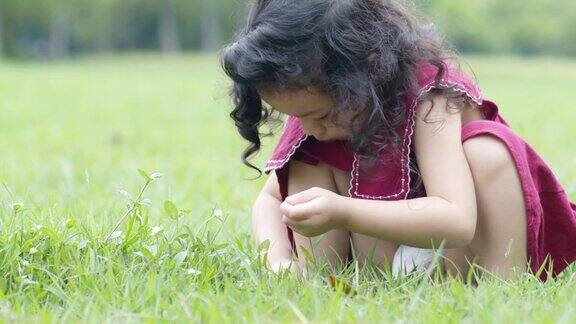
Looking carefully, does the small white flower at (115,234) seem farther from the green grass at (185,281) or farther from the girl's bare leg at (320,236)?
the girl's bare leg at (320,236)

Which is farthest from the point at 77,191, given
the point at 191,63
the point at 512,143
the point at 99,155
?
the point at 191,63

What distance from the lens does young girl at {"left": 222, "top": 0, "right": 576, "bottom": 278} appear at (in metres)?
1.95

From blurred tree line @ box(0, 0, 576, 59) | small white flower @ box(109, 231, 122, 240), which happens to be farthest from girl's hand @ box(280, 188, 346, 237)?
blurred tree line @ box(0, 0, 576, 59)

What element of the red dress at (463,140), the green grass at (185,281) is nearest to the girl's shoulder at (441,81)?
the red dress at (463,140)

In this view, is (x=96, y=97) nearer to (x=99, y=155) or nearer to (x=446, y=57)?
(x=99, y=155)

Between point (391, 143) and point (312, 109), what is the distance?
19 cm

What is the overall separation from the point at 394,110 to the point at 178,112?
685cm

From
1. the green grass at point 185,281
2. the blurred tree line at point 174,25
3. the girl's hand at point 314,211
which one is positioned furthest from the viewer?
the blurred tree line at point 174,25

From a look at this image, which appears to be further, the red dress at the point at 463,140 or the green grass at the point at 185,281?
the red dress at the point at 463,140

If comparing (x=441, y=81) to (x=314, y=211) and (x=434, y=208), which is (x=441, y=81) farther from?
(x=314, y=211)

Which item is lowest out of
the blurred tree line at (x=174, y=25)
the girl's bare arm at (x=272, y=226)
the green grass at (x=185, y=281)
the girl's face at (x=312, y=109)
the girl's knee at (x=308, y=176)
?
the blurred tree line at (x=174, y=25)

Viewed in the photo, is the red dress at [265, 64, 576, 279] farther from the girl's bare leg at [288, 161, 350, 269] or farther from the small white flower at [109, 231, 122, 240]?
the small white flower at [109, 231, 122, 240]

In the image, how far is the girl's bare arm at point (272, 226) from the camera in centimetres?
227

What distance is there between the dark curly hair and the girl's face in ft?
0.06
